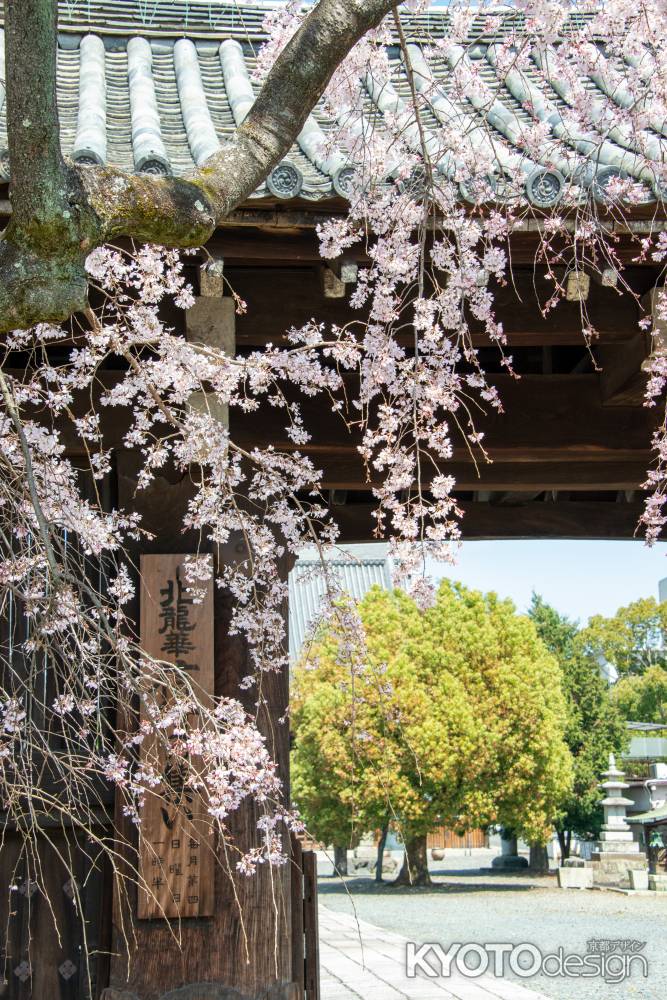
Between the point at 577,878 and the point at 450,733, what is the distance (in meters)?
3.70

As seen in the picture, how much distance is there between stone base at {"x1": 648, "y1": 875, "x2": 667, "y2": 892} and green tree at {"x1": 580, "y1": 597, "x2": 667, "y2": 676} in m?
12.9

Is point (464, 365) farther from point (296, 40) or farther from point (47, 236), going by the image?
point (47, 236)

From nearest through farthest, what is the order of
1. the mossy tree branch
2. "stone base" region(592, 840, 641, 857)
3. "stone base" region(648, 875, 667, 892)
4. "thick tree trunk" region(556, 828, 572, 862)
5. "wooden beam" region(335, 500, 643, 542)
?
the mossy tree branch < "wooden beam" region(335, 500, 643, 542) < "stone base" region(648, 875, 667, 892) < "stone base" region(592, 840, 641, 857) < "thick tree trunk" region(556, 828, 572, 862)

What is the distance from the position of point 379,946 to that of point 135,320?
8.50 meters

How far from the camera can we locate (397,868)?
24.2m

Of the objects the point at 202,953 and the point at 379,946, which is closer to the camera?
the point at 202,953

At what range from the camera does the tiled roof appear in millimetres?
3154

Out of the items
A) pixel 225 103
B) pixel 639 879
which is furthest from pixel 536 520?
pixel 639 879

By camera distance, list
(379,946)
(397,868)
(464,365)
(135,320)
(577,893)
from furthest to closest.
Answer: (397,868)
(577,893)
(379,946)
(464,365)
(135,320)

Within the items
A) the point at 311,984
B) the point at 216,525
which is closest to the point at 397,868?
the point at 311,984

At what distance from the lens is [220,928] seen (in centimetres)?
357

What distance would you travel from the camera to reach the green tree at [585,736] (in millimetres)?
22094

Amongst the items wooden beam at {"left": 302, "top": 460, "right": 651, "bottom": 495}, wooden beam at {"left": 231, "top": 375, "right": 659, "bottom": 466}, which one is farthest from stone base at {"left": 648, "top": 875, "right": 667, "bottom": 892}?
wooden beam at {"left": 231, "top": 375, "right": 659, "bottom": 466}

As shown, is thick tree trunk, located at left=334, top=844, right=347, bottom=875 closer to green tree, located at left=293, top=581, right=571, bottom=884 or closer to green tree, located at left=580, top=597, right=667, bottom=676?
green tree, located at left=293, top=581, right=571, bottom=884
